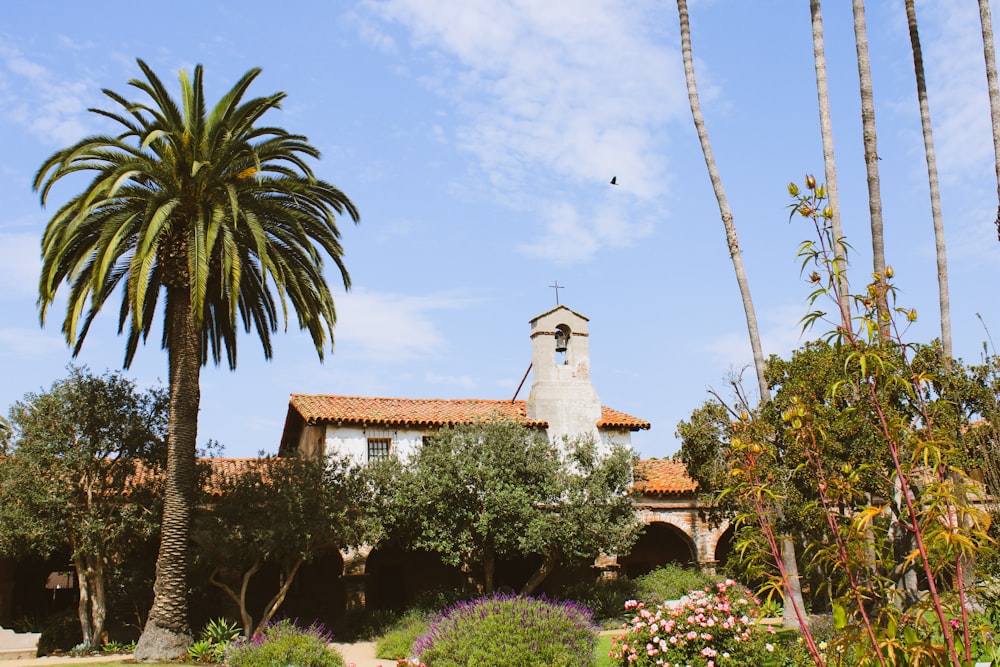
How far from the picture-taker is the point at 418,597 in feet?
84.8

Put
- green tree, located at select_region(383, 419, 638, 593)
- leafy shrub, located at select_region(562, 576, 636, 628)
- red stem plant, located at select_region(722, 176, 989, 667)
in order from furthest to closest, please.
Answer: leafy shrub, located at select_region(562, 576, 636, 628) → green tree, located at select_region(383, 419, 638, 593) → red stem plant, located at select_region(722, 176, 989, 667)

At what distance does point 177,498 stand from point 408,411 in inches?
454

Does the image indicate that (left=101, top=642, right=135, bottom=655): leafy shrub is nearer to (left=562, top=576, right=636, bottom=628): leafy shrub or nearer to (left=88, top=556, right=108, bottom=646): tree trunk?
(left=88, top=556, right=108, bottom=646): tree trunk

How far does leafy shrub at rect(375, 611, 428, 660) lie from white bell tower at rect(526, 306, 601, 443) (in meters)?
9.62

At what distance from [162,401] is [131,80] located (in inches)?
351

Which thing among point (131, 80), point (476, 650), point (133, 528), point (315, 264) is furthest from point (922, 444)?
point (133, 528)

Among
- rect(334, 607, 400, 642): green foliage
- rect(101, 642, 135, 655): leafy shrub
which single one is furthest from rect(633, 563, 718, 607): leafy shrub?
rect(101, 642, 135, 655): leafy shrub

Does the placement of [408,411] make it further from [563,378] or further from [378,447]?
[563,378]

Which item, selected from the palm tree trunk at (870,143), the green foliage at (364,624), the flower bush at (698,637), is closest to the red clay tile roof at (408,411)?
the green foliage at (364,624)

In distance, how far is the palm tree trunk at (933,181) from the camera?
2298cm

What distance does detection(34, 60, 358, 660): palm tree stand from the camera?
63.9 ft

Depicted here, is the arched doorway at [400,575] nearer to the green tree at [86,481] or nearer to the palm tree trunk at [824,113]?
the green tree at [86,481]

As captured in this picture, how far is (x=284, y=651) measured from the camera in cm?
1739

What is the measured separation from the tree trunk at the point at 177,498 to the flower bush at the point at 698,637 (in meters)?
11.0
